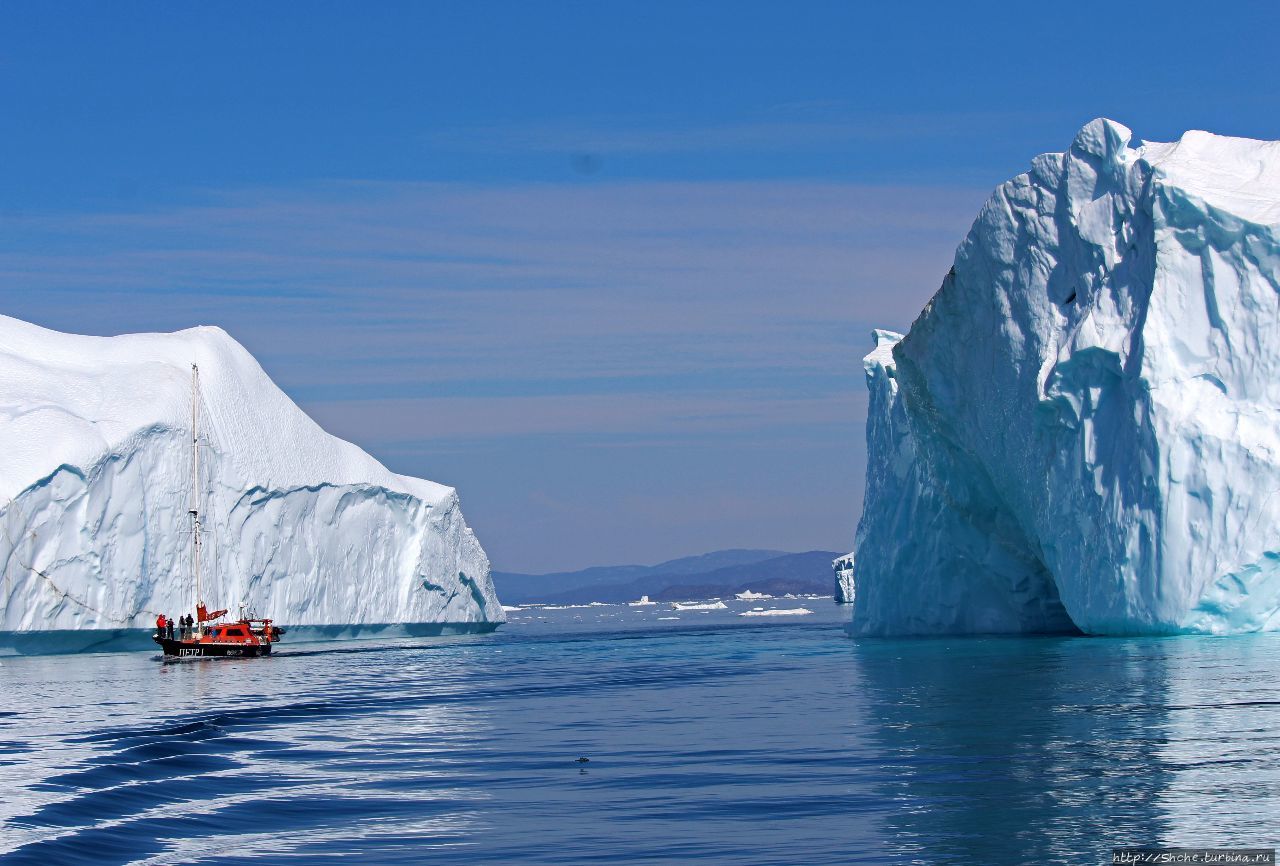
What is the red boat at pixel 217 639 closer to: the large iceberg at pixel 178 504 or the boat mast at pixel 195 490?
the boat mast at pixel 195 490

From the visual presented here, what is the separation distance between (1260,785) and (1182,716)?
473 cm

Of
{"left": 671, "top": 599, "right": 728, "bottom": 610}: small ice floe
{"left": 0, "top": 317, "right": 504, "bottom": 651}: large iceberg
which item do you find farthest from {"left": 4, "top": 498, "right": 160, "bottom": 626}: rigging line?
{"left": 671, "top": 599, "right": 728, "bottom": 610}: small ice floe

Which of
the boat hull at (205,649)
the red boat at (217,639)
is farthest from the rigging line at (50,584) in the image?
the boat hull at (205,649)

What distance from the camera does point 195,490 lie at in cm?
4019

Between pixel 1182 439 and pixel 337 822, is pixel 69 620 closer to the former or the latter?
pixel 1182 439

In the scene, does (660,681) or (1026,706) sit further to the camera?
(660,681)

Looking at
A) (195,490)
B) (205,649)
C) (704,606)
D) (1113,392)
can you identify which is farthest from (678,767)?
(704,606)

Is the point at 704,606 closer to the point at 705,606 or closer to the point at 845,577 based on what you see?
the point at 705,606

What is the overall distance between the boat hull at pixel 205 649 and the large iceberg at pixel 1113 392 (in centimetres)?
1735

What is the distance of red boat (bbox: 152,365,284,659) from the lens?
124 feet

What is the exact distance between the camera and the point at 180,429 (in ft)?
136

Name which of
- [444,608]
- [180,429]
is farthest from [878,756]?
[444,608]

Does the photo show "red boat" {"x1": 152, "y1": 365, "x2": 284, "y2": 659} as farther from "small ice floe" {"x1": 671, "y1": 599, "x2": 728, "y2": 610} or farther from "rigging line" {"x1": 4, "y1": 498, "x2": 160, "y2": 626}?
"small ice floe" {"x1": 671, "y1": 599, "x2": 728, "y2": 610}

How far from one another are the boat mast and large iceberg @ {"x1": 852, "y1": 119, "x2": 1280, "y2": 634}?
60.1 ft
